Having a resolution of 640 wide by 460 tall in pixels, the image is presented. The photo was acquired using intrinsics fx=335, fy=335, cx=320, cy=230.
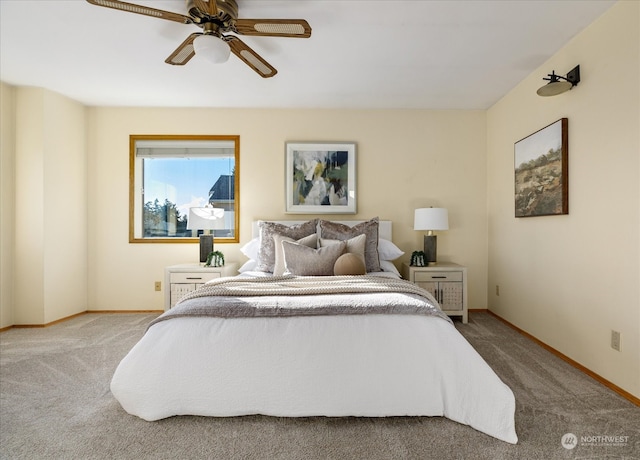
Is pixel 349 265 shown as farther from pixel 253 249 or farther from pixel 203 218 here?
pixel 203 218

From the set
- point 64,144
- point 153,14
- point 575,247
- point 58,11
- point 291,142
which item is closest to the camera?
point 153,14

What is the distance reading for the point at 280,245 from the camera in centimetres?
317

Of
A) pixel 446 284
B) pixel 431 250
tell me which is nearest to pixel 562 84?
pixel 431 250

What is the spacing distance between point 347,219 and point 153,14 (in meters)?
2.71

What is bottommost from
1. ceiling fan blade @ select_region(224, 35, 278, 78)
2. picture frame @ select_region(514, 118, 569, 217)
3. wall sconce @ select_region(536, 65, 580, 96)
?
picture frame @ select_region(514, 118, 569, 217)

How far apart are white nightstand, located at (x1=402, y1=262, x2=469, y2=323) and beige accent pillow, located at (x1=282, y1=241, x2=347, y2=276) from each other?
109 centimetres

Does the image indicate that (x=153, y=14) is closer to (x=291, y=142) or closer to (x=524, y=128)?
(x=291, y=142)

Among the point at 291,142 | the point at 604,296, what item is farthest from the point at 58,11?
the point at 604,296

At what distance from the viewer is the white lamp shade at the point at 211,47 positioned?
6.54 feet

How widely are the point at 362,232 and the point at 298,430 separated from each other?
2.09m

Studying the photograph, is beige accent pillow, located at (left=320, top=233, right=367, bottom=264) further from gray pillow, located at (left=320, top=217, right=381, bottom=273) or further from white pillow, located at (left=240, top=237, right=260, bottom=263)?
white pillow, located at (left=240, top=237, right=260, bottom=263)

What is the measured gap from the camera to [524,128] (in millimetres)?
3234

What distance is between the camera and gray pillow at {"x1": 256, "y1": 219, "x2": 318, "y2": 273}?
3.29 meters

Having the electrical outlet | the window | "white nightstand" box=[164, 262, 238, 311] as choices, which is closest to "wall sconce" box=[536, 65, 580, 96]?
the electrical outlet
